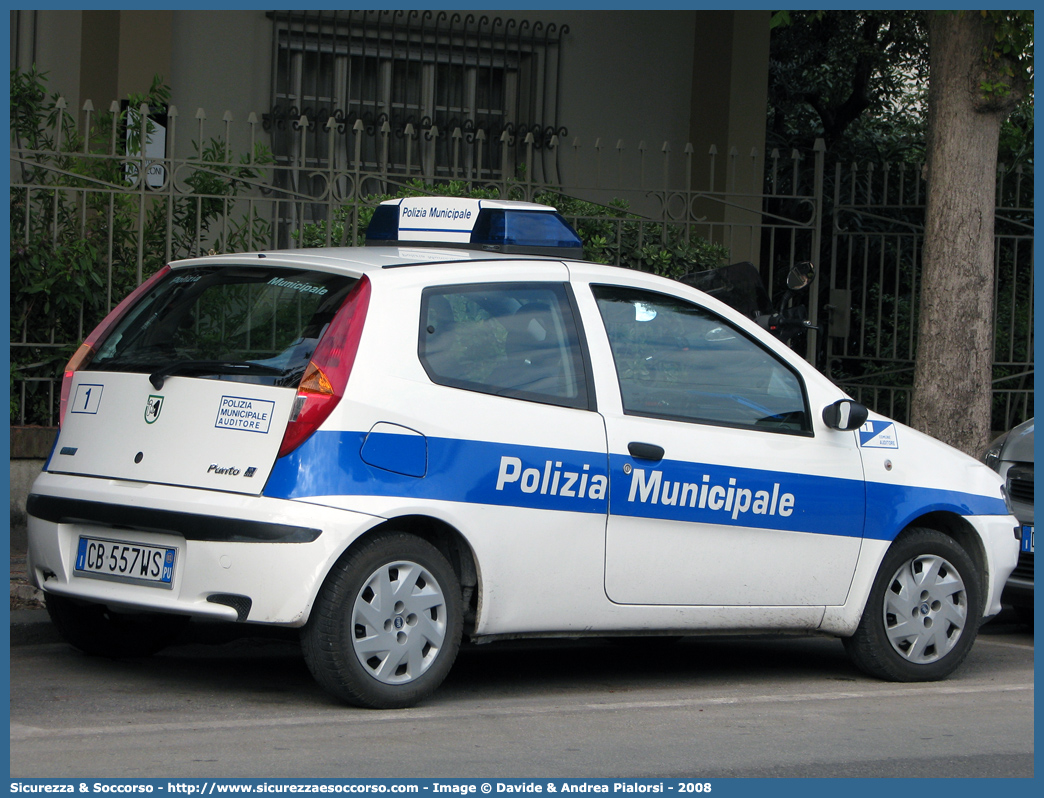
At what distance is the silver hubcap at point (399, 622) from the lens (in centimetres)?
470

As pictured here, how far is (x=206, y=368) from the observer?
4859 millimetres

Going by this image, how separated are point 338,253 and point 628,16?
910 cm

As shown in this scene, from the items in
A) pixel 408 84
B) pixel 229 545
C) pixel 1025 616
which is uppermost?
pixel 408 84

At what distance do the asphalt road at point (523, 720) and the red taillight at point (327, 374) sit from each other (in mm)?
980

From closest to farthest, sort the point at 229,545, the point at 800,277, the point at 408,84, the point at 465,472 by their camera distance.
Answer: the point at 229,545, the point at 465,472, the point at 800,277, the point at 408,84

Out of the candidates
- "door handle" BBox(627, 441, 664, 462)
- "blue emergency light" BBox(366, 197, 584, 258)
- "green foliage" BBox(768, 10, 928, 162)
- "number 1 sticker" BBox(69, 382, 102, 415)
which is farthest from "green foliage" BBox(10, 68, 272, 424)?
"green foliage" BBox(768, 10, 928, 162)

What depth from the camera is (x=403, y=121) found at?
506 inches

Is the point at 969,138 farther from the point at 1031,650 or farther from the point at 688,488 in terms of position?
the point at 688,488

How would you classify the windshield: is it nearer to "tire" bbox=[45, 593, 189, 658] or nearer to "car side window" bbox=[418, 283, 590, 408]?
"car side window" bbox=[418, 283, 590, 408]

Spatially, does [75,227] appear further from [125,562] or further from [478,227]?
[125,562]

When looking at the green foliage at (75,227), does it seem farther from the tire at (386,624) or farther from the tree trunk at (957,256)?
the tire at (386,624)

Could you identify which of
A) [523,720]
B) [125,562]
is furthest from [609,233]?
[125,562]

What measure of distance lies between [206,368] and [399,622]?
3.61 feet

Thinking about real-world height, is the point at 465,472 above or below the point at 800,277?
below
